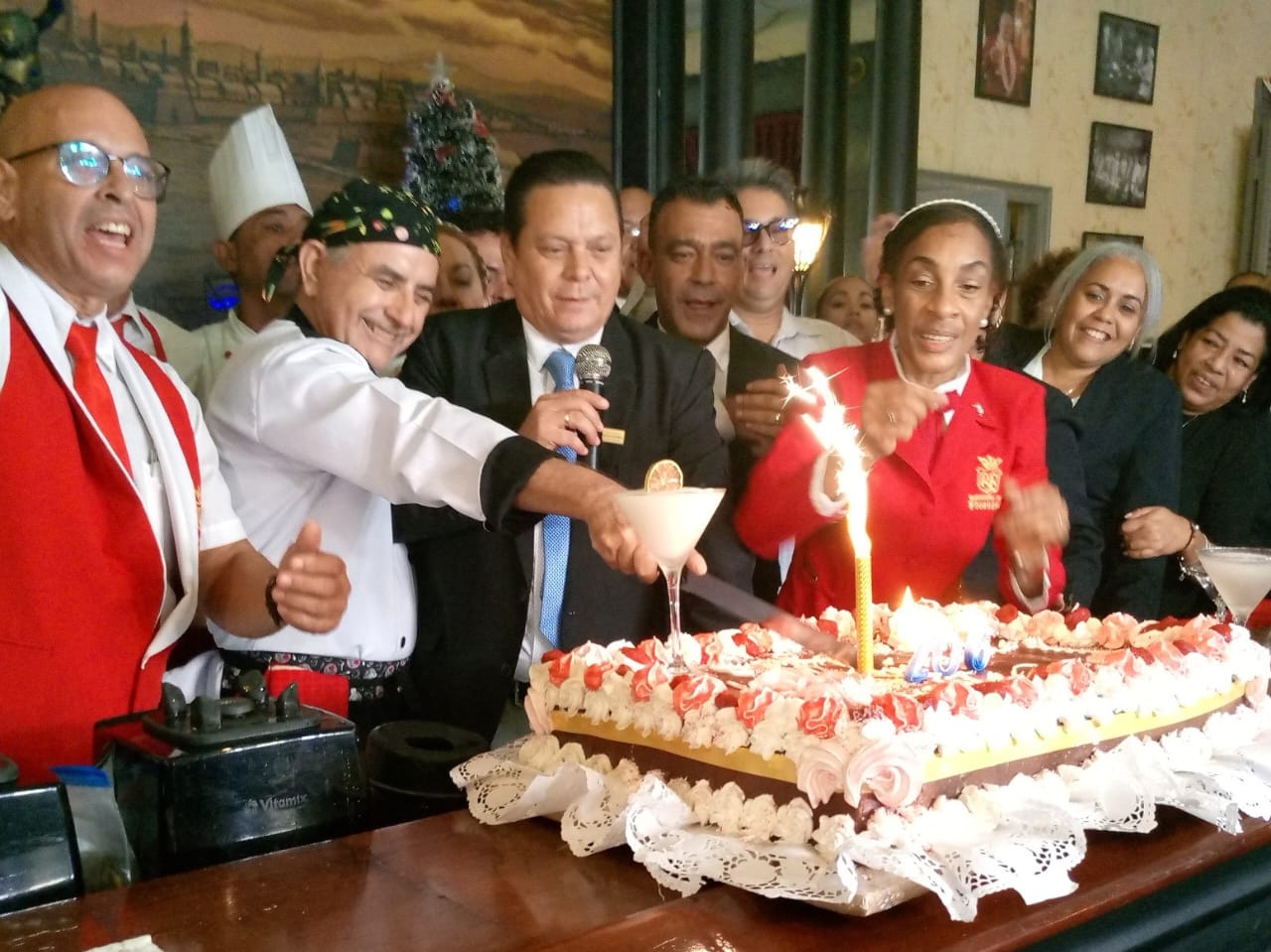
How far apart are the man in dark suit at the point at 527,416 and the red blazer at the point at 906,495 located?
0.16 metres

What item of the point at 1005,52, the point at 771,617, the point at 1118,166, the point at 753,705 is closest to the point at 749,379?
the point at 771,617

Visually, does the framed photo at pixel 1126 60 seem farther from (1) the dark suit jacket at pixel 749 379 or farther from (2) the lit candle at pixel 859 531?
(2) the lit candle at pixel 859 531

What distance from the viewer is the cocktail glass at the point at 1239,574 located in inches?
88.7

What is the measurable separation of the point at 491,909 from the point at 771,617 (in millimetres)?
928

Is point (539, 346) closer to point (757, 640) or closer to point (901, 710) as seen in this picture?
point (757, 640)

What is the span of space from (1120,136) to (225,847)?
890 cm

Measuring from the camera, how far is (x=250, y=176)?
3.64 m

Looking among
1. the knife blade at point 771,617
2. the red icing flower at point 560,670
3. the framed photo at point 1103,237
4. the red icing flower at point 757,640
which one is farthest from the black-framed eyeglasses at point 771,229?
the framed photo at point 1103,237

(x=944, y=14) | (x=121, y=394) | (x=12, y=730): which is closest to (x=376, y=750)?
(x=12, y=730)

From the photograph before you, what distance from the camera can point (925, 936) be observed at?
1.34 metres

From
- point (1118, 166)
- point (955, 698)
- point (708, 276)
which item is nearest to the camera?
point (955, 698)

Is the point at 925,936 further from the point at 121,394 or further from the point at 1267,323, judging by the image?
the point at 1267,323

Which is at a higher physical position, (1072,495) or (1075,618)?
(1072,495)

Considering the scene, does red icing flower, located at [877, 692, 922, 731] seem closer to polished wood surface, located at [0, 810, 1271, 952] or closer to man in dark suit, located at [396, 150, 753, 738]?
polished wood surface, located at [0, 810, 1271, 952]
